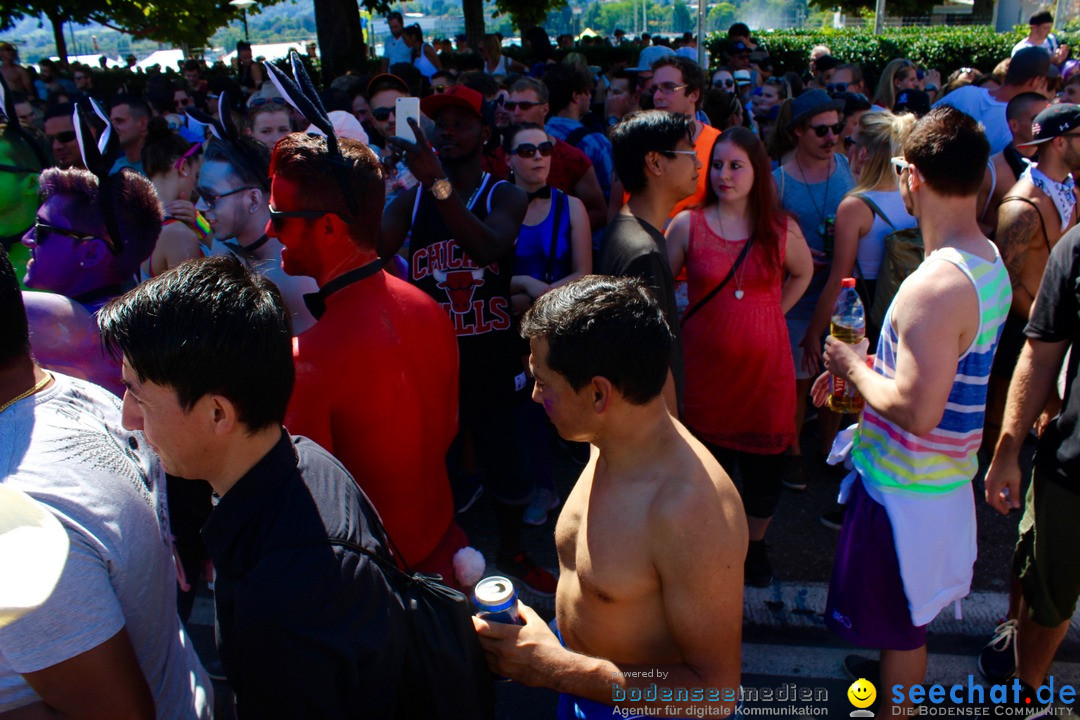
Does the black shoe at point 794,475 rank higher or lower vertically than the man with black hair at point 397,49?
lower

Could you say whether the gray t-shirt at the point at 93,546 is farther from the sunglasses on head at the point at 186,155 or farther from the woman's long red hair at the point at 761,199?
the sunglasses on head at the point at 186,155

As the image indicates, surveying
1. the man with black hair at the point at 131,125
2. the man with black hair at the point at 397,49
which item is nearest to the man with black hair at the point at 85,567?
the man with black hair at the point at 131,125

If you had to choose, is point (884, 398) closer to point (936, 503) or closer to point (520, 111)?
point (936, 503)

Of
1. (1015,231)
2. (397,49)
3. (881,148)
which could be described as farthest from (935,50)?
(1015,231)

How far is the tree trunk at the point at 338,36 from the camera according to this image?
51.8ft

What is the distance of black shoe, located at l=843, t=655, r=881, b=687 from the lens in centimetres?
296

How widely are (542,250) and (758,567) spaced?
1.90m

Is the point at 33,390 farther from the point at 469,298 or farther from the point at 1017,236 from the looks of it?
the point at 1017,236

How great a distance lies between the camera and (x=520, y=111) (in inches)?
212

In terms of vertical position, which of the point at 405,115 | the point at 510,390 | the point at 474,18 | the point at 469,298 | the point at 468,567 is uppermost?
the point at 474,18

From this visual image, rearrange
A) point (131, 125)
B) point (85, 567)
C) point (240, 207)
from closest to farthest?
point (85, 567), point (240, 207), point (131, 125)

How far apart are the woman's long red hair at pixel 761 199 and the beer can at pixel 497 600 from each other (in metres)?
2.21

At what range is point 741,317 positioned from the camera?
331 centimetres

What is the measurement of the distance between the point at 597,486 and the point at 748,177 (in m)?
2.01
